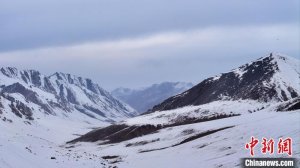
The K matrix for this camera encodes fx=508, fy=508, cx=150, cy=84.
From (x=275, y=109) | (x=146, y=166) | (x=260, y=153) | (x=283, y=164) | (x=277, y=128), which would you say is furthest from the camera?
(x=275, y=109)

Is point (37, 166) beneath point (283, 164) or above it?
above

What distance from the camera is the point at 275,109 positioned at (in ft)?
422

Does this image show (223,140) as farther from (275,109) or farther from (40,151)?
(275,109)

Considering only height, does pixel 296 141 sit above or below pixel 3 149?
below

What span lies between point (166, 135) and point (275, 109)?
112 feet

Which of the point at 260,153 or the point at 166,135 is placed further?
the point at 166,135

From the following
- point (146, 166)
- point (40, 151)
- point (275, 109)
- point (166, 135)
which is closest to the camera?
point (40, 151)

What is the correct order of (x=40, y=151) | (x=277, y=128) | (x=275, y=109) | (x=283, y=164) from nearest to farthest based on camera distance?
(x=283, y=164)
(x=40, y=151)
(x=277, y=128)
(x=275, y=109)

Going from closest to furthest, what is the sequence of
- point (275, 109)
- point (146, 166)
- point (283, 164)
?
point (283, 164), point (146, 166), point (275, 109)

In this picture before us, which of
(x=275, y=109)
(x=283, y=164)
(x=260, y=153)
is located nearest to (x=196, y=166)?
(x=260, y=153)

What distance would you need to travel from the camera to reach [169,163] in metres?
72.5

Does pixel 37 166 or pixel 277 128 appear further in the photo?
pixel 277 128

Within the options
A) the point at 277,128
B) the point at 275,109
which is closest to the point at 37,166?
the point at 277,128

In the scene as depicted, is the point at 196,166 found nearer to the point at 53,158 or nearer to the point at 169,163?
the point at 169,163
